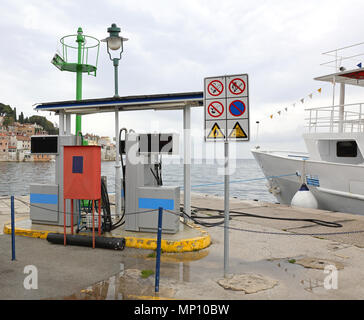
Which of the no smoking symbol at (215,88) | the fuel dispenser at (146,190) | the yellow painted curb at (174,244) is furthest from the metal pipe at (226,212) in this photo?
the fuel dispenser at (146,190)

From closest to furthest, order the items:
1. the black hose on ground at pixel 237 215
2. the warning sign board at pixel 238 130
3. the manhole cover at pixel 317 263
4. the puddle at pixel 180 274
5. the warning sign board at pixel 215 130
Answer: the puddle at pixel 180 274 → the warning sign board at pixel 238 130 → the warning sign board at pixel 215 130 → the manhole cover at pixel 317 263 → the black hose on ground at pixel 237 215

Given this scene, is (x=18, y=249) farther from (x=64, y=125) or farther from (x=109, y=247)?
(x=64, y=125)

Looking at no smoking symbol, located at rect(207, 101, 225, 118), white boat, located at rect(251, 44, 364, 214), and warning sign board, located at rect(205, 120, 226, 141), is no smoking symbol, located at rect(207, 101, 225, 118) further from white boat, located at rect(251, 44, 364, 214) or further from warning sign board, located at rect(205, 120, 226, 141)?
white boat, located at rect(251, 44, 364, 214)

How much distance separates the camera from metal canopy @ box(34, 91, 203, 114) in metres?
7.10

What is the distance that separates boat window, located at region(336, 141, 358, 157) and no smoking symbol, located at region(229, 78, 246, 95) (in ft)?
34.0

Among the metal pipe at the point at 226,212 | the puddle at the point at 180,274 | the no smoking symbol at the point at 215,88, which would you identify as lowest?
the puddle at the point at 180,274

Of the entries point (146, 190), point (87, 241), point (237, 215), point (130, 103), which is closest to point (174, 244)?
point (146, 190)

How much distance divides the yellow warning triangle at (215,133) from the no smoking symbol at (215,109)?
14 cm

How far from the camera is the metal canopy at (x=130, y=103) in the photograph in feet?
23.3

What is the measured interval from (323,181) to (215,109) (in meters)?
9.54

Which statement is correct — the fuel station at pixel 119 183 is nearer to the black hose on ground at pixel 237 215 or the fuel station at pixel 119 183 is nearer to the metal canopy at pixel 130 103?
the metal canopy at pixel 130 103

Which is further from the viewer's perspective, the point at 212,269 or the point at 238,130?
the point at 212,269

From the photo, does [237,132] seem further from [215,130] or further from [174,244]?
[174,244]

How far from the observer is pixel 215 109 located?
4785 millimetres
